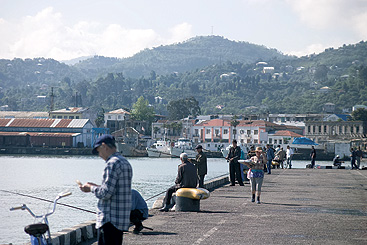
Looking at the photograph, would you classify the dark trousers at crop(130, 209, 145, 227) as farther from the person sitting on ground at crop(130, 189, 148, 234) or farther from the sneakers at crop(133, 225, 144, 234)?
the sneakers at crop(133, 225, 144, 234)

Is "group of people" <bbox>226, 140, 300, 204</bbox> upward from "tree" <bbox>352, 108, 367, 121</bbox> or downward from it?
downward

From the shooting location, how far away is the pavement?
12609 mm

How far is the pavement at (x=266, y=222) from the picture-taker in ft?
41.4

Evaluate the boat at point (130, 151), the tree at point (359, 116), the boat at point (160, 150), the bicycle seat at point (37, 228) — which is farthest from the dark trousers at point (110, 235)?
the tree at point (359, 116)

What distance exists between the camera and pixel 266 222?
15297mm

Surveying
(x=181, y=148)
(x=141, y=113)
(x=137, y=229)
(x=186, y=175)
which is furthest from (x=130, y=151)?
(x=137, y=229)

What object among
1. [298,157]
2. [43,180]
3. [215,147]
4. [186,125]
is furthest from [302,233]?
[186,125]

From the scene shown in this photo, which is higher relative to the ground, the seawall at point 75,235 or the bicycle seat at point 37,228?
the bicycle seat at point 37,228

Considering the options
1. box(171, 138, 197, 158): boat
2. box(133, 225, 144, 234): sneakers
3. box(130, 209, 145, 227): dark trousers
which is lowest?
box(133, 225, 144, 234): sneakers

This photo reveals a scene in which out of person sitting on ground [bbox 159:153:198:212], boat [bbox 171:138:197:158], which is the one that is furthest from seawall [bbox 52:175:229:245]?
boat [bbox 171:138:197:158]

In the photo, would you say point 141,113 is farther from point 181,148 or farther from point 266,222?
point 266,222

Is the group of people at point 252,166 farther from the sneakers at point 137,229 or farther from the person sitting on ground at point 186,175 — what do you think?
the sneakers at point 137,229

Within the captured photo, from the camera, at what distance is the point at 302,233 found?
44.1 feet

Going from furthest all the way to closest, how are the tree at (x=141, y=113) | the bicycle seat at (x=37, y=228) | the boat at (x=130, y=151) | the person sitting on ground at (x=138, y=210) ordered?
the tree at (x=141, y=113) → the boat at (x=130, y=151) → the person sitting on ground at (x=138, y=210) → the bicycle seat at (x=37, y=228)
